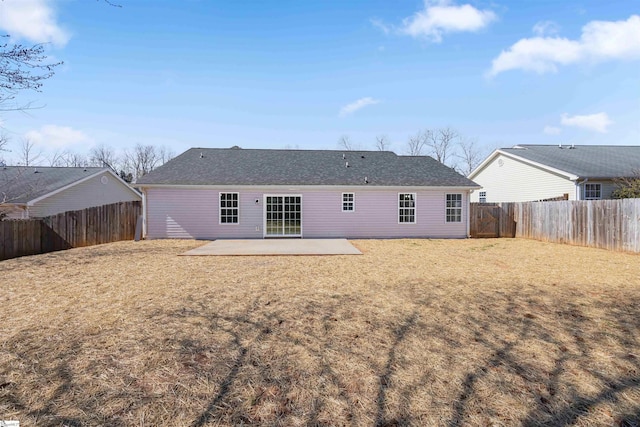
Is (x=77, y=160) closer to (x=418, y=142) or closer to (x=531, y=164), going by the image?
(x=418, y=142)

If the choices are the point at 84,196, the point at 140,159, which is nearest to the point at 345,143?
the point at 140,159

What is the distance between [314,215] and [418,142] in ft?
118

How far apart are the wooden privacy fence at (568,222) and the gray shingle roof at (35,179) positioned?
23457 millimetres

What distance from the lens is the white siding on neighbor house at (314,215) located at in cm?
1428

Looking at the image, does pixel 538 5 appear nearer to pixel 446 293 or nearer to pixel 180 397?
pixel 446 293

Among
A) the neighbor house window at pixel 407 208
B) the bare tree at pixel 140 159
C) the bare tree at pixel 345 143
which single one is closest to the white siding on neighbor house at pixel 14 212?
the neighbor house window at pixel 407 208

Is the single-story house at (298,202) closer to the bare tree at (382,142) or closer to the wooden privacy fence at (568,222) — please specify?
the wooden privacy fence at (568,222)

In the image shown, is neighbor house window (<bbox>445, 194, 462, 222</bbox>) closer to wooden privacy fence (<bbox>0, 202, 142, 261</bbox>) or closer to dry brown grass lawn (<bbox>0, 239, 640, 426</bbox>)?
dry brown grass lawn (<bbox>0, 239, 640, 426</bbox>)

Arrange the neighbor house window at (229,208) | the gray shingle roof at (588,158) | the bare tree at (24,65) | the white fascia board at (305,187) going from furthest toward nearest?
the gray shingle roof at (588,158) → the neighbor house window at (229,208) → the white fascia board at (305,187) → the bare tree at (24,65)

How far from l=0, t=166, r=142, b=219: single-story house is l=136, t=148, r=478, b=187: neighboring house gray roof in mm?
7753

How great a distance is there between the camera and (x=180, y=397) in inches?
100

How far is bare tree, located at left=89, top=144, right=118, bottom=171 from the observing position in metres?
49.8

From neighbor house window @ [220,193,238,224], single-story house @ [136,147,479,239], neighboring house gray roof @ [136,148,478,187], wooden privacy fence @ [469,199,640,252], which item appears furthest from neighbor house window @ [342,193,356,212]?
wooden privacy fence @ [469,199,640,252]

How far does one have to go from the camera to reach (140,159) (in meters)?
51.2
